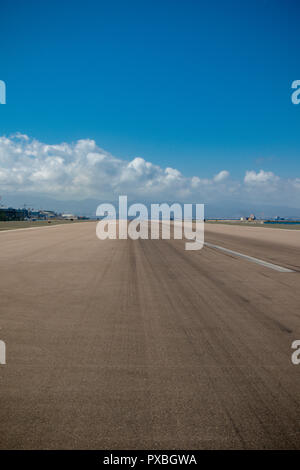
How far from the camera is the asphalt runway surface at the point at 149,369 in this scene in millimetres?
1464

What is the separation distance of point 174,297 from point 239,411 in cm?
244

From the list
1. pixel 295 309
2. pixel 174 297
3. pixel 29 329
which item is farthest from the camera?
pixel 174 297

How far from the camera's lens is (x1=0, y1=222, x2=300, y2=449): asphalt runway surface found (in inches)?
57.6

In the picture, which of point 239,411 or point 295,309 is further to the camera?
point 295,309

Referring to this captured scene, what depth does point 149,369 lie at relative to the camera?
82.6 inches

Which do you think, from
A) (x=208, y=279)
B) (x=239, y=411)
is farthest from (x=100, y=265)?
(x=239, y=411)

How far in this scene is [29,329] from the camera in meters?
2.88

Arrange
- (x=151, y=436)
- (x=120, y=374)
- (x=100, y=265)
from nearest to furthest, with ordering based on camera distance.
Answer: (x=151, y=436)
(x=120, y=374)
(x=100, y=265)

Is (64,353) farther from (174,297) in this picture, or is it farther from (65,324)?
(174,297)

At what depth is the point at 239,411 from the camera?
1620mm

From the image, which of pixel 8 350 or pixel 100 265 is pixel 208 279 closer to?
pixel 100 265
